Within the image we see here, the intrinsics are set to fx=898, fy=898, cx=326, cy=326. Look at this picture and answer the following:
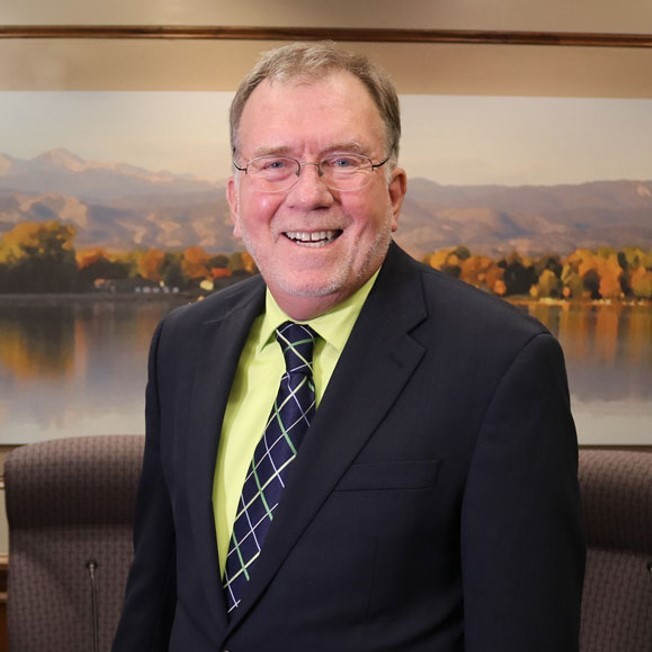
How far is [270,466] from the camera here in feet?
4.22

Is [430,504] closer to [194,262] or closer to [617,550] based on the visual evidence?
[617,550]

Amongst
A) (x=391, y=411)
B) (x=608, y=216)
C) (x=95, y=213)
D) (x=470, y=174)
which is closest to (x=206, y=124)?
(x=95, y=213)

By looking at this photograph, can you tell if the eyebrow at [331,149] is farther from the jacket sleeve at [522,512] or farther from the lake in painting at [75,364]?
the lake in painting at [75,364]

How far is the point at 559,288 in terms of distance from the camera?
2682 mm

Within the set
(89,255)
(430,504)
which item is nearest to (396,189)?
(430,504)

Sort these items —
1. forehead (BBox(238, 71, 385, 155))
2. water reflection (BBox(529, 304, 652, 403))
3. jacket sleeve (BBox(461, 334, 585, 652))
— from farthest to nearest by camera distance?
1. water reflection (BBox(529, 304, 652, 403))
2. forehead (BBox(238, 71, 385, 155))
3. jacket sleeve (BBox(461, 334, 585, 652))

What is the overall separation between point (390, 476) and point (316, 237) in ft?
1.13

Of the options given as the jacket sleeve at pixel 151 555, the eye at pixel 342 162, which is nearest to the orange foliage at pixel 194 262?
the jacket sleeve at pixel 151 555

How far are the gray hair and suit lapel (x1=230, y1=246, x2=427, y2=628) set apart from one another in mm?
251

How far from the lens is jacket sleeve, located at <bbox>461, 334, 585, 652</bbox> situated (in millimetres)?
1126

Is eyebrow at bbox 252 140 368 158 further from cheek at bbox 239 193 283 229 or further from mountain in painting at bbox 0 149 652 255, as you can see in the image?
mountain in painting at bbox 0 149 652 255

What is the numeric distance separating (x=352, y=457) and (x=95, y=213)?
A: 1674 millimetres

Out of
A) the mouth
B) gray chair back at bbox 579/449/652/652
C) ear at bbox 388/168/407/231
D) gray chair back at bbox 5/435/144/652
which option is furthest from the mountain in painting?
the mouth

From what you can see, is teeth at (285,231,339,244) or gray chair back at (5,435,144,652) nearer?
teeth at (285,231,339,244)
